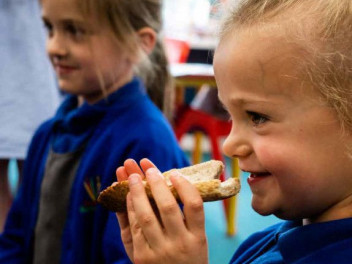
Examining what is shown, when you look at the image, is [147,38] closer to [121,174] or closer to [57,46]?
[57,46]

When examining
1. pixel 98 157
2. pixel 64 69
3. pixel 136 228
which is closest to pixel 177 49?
pixel 64 69

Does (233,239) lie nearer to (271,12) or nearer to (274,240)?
(274,240)

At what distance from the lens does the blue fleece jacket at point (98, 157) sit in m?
1.20

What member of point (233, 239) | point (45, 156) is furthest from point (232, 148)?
point (233, 239)

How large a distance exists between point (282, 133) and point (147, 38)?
81 centimetres

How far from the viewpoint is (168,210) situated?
2.34ft

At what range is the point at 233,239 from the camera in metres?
2.98

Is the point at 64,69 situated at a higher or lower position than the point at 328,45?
higher

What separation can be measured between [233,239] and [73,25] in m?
1.98

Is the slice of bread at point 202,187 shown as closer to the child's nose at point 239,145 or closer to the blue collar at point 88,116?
the child's nose at point 239,145

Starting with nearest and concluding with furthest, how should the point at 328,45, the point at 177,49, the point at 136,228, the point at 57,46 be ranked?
the point at 328,45, the point at 136,228, the point at 57,46, the point at 177,49

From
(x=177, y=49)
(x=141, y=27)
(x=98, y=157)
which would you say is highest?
(x=177, y=49)

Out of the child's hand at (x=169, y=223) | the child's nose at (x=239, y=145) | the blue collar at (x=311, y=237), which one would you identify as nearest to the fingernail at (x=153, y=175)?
the child's hand at (x=169, y=223)

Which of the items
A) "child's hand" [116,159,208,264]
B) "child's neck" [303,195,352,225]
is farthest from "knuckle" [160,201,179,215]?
"child's neck" [303,195,352,225]
